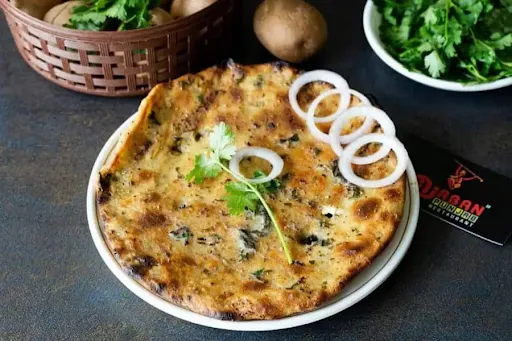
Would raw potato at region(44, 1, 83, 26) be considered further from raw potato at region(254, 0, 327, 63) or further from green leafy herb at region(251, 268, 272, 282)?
green leafy herb at region(251, 268, 272, 282)

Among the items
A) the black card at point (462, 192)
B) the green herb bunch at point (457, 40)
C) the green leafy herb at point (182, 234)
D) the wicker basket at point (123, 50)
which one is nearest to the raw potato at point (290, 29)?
the wicker basket at point (123, 50)

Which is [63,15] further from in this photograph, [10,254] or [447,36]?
[447,36]

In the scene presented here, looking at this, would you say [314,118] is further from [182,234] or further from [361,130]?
[182,234]

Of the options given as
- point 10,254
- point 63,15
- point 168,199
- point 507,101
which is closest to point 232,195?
point 168,199

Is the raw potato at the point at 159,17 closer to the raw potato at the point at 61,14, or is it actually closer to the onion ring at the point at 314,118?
the raw potato at the point at 61,14

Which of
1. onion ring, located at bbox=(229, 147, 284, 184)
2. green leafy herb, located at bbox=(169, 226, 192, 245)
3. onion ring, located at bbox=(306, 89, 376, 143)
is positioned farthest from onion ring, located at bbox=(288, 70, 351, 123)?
green leafy herb, located at bbox=(169, 226, 192, 245)

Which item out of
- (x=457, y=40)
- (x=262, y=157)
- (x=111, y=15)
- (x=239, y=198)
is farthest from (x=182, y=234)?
(x=457, y=40)
